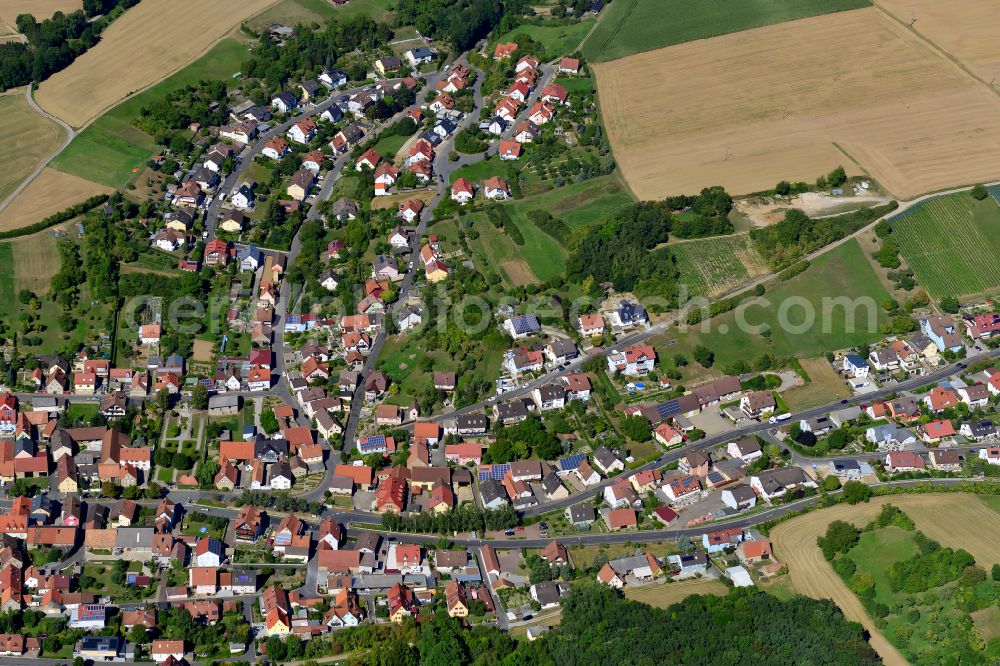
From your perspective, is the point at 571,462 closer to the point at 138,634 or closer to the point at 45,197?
the point at 138,634

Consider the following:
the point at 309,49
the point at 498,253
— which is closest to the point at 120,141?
the point at 309,49

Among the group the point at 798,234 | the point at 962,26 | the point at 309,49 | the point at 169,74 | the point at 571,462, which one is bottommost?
the point at 571,462

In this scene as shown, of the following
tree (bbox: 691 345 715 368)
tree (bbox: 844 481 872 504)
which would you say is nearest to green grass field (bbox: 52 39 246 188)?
tree (bbox: 691 345 715 368)

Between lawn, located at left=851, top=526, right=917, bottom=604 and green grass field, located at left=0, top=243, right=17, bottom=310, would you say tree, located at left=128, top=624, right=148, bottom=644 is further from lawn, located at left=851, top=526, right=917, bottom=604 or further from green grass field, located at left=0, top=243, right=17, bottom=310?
lawn, located at left=851, top=526, right=917, bottom=604

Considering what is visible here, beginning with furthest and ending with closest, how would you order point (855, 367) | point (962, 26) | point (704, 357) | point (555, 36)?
point (555, 36), point (962, 26), point (704, 357), point (855, 367)

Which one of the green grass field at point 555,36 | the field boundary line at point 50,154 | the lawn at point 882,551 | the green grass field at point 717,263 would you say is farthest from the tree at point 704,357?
the field boundary line at point 50,154
